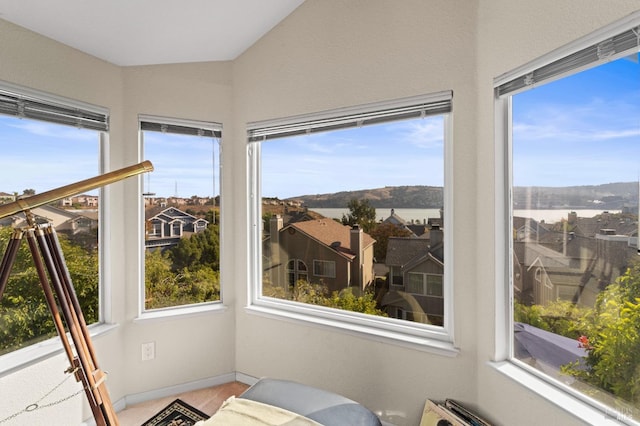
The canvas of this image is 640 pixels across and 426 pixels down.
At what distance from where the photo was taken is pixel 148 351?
8.21ft

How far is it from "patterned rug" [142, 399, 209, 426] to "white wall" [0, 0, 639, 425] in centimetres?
21

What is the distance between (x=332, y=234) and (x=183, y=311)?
4.00 feet

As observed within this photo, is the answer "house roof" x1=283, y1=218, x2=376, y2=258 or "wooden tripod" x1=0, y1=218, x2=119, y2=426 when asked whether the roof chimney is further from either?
"wooden tripod" x1=0, y1=218, x2=119, y2=426

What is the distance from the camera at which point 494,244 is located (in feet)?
5.78

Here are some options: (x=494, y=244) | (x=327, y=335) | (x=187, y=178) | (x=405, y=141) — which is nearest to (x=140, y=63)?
(x=187, y=178)

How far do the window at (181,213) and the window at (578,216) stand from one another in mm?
1967

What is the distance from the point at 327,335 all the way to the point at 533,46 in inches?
73.7

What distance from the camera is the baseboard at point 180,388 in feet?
7.95

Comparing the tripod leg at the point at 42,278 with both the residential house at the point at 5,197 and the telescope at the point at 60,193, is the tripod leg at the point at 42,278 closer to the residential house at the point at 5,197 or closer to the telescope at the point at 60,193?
the telescope at the point at 60,193

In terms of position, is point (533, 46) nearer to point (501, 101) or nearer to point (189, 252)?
point (501, 101)

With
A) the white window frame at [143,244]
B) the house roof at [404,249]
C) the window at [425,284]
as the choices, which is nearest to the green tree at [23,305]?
the white window frame at [143,244]

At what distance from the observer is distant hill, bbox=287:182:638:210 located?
133 cm

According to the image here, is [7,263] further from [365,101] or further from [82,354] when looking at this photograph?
[365,101]

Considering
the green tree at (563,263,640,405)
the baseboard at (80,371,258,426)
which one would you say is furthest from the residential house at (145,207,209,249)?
the green tree at (563,263,640,405)
